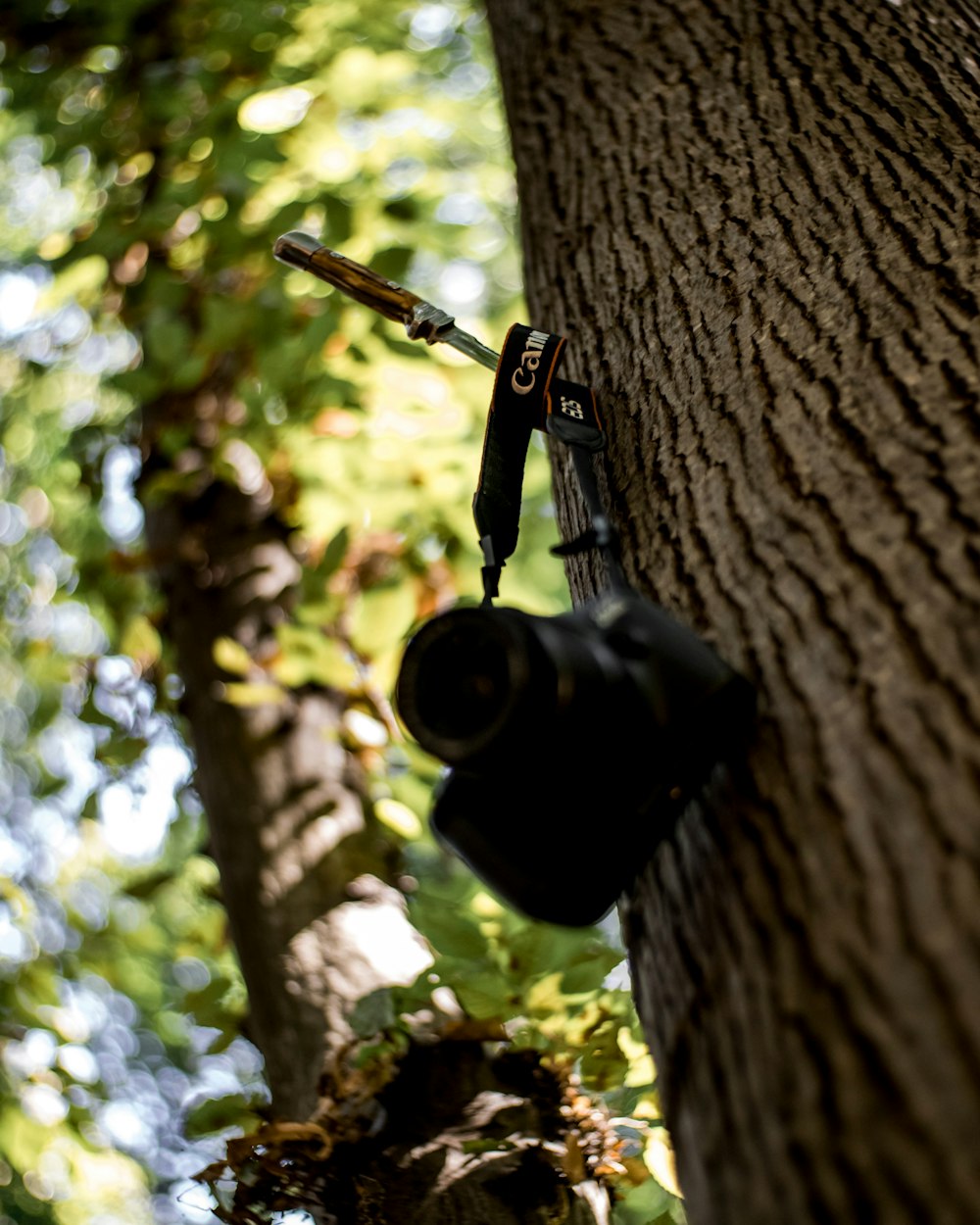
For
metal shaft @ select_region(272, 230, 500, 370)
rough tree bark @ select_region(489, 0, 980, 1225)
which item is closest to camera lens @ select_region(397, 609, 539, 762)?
rough tree bark @ select_region(489, 0, 980, 1225)

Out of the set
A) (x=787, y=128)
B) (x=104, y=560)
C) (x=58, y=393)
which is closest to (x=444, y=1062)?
(x=787, y=128)

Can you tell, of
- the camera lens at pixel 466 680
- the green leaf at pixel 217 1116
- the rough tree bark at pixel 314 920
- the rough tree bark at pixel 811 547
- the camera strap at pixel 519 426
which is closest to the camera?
the rough tree bark at pixel 811 547

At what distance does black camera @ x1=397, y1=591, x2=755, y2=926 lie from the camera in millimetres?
747

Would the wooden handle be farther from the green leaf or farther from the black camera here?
the green leaf

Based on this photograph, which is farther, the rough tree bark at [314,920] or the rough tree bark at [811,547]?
the rough tree bark at [314,920]

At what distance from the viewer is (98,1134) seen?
8.78ft

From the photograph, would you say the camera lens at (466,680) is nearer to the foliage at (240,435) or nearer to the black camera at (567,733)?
the black camera at (567,733)

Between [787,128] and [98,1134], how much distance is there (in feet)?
8.82

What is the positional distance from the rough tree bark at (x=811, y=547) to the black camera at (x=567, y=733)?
0.18 ft

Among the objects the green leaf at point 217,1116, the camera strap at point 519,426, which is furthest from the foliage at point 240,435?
the camera strap at point 519,426

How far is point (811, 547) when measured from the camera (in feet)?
2.79

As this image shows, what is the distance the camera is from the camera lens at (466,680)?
74 centimetres

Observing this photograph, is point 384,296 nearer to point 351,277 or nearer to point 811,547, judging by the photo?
point 351,277

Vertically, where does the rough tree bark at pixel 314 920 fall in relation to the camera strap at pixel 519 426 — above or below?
below
